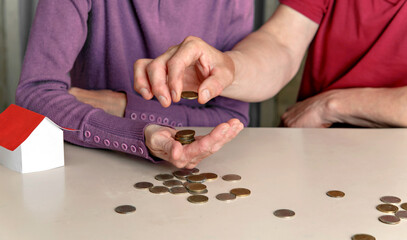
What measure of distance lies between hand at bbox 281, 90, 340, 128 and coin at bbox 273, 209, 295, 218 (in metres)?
0.85

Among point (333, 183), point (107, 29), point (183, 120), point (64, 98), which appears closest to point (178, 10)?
point (107, 29)

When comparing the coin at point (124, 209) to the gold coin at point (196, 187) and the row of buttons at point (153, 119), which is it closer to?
the gold coin at point (196, 187)

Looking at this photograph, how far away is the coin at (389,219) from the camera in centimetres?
74

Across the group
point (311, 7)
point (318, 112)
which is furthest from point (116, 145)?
point (311, 7)

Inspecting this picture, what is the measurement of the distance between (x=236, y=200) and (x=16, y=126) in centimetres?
46

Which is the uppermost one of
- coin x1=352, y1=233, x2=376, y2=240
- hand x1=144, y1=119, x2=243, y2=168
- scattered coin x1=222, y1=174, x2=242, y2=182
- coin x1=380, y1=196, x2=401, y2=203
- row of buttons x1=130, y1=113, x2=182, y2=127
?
row of buttons x1=130, y1=113, x2=182, y2=127

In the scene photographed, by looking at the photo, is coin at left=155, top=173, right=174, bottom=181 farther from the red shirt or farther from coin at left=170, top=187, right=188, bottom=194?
the red shirt

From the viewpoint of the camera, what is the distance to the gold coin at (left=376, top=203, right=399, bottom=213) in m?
0.78

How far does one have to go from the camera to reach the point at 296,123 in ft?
5.51

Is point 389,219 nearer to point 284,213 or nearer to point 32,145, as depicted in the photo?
point 284,213

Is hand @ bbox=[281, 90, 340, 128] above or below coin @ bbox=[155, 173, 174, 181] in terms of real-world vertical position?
above

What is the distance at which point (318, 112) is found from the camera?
1.61 meters

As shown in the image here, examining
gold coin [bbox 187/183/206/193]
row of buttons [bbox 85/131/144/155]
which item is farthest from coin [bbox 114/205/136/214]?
row of buttons [bbox 85/131/144/155]

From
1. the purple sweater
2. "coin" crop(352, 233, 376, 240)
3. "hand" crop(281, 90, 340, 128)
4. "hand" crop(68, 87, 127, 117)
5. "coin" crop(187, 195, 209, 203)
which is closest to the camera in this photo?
"coin" crop(352, 233, 376, 240)
